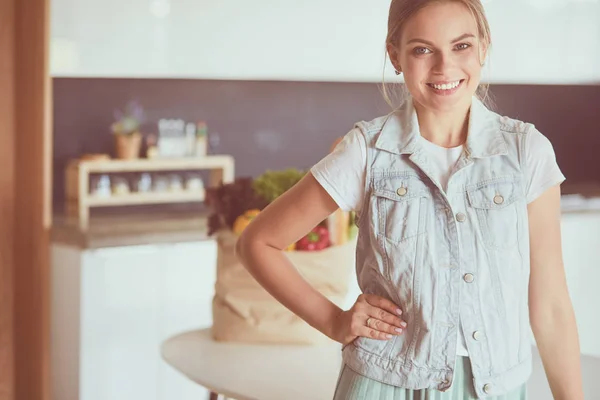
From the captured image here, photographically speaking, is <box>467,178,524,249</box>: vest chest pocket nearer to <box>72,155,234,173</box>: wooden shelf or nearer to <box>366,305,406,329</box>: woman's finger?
<box>366,305,406,329</box>: woman's finger

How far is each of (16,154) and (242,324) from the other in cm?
136

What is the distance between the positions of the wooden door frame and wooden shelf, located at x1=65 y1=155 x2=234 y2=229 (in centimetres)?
20

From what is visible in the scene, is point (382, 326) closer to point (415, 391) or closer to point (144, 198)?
point (415, 391)

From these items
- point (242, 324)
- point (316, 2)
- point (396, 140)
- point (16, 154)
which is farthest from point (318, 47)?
point (396, 140)

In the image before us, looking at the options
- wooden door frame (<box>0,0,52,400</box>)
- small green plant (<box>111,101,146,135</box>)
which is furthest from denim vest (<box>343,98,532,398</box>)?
small green plant (<box>111,101,146,135</box>)

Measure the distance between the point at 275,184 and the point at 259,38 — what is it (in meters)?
1.52

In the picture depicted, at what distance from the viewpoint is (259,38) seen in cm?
339

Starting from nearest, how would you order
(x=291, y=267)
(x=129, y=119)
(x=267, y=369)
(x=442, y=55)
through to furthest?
(x=442, y=55) < (x=291, y=267) < (x=267, y=369) < (x=129, y=119)

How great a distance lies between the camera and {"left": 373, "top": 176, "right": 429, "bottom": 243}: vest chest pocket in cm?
120

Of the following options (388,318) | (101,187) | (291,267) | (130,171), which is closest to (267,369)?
(291,267)

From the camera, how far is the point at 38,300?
300cm

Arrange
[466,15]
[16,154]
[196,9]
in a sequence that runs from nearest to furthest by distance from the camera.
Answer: [466,15]
[16,154]
[196,9]

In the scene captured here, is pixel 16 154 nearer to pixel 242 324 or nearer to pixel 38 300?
pixel 38 300

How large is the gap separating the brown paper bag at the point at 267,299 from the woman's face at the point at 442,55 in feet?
2.33
